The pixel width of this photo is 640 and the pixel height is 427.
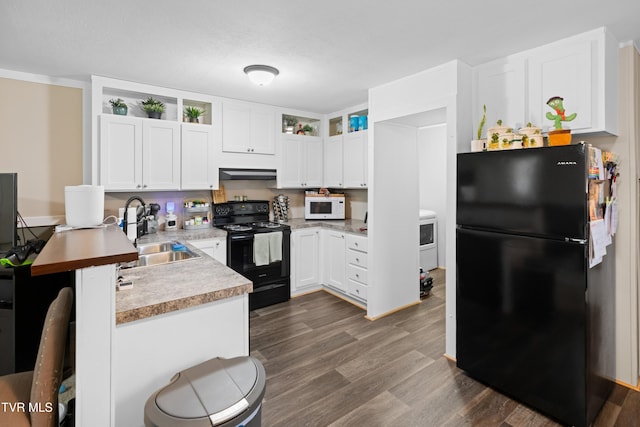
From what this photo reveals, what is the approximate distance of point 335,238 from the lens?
4055 mm

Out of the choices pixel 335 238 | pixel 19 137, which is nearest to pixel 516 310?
pixel 335 238

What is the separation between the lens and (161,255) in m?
2.67

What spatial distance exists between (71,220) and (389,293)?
9.60 ft

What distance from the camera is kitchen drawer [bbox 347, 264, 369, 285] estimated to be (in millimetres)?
3591

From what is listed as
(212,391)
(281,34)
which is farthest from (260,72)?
(212,391)

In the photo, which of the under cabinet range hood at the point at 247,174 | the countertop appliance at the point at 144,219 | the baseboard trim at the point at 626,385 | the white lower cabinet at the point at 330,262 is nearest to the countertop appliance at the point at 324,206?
the white lower cabinet at the point at 330,262

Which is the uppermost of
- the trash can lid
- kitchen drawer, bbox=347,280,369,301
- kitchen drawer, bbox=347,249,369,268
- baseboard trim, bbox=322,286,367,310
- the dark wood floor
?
kitchen drawer, bbox=347,249,369,268

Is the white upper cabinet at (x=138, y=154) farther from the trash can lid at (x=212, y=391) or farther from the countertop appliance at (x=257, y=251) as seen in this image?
the trash can lid at (x=212, y=391)

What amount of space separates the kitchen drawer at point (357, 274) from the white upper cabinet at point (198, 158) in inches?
73.2

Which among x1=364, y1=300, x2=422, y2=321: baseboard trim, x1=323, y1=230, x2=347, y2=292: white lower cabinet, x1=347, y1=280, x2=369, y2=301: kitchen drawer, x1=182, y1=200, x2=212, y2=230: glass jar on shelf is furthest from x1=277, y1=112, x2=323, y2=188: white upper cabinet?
x1=364, y1=300, x2=422, y2=321: baseboard trim

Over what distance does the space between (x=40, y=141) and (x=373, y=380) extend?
363 cm

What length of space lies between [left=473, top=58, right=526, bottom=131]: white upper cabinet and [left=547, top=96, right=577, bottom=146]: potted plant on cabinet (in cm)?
22

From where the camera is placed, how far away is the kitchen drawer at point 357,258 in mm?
3578

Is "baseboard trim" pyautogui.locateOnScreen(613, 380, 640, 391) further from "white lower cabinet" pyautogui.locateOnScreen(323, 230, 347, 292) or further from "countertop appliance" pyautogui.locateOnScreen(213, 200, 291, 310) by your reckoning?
"countertop appliance" pyautogui.locateOnScreen(213, 200, 291, 310)
